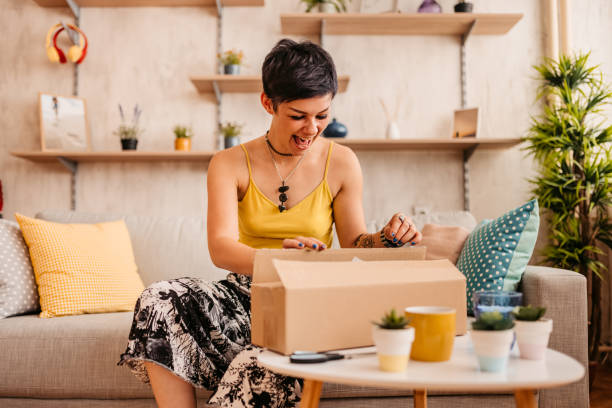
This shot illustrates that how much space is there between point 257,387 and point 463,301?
17.0 inches

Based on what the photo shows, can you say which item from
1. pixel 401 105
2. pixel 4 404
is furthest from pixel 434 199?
pixel 4 404

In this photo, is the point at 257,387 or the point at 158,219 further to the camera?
the point at 158,219

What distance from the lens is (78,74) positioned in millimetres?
2879

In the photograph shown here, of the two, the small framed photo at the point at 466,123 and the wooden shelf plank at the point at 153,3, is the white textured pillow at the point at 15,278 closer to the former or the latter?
the wooden shelf plank at the point at 153,3

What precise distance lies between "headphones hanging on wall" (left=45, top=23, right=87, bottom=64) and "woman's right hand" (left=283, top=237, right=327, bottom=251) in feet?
7.65

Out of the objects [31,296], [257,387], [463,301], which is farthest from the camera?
[31,296]

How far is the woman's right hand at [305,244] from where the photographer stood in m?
0.92

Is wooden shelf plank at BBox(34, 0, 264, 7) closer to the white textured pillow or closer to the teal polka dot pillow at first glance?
the white textured pillow

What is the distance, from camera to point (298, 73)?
4.13 ft

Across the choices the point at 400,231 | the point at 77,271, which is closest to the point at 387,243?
the point at 400,231

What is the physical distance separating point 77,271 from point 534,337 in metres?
1.56

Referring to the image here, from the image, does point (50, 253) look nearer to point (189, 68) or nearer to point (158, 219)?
point (158, 219)

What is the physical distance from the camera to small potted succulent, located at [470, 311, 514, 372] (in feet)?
2.21

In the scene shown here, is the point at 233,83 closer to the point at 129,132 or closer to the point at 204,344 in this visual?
the point at 129,132
